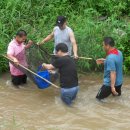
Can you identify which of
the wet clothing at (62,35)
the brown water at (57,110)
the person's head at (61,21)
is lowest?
A: the brown water at (57,110)

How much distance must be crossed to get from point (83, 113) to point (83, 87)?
59.8 inches

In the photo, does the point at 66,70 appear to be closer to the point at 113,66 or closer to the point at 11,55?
the point at 113,66

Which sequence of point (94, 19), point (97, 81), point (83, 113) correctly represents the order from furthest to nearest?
point (94, 19)
point (97, 81)
point (83, 113)

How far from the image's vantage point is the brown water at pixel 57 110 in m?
7.71

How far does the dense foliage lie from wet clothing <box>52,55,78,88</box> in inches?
80.3

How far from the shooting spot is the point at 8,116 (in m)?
8.13

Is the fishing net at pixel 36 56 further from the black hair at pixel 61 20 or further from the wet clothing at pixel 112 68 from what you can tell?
the wet clothing at pixel 112 68

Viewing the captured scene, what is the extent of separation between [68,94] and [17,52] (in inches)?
65.9

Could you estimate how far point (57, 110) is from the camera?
27.7 feet

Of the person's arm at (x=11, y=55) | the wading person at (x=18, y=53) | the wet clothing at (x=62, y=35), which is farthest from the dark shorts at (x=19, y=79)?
the wet clothing at (x=62, y=35)

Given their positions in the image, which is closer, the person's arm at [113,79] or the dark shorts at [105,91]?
the person's arm at [113,79]

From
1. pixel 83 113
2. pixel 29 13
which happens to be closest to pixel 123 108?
pixel 83 113

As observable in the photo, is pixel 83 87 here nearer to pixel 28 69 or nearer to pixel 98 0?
pixel 28 69

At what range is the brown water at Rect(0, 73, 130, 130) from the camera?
771 centimetres
